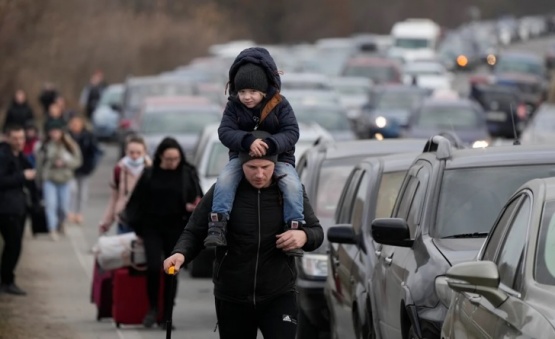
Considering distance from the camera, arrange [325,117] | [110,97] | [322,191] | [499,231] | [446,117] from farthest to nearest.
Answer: [110,97] < [446,117] < [325,117] < [322,191] < [499,231]

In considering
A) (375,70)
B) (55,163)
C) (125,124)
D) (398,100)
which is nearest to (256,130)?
(55,163)

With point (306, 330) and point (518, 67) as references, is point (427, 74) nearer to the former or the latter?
point (518, 67)

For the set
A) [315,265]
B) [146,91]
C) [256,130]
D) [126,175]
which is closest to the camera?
[256,130]

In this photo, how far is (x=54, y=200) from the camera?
24.8 m

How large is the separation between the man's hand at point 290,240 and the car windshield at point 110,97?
126 feet

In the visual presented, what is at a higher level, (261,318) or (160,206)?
(160,206)

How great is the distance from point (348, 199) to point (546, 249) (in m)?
6.28

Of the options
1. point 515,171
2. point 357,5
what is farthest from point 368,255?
point 357,5

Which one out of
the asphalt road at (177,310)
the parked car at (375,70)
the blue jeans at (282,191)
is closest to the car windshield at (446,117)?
the asphalt road at (177,310)

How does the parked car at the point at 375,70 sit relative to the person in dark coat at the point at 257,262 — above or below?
above

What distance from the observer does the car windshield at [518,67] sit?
6353cm

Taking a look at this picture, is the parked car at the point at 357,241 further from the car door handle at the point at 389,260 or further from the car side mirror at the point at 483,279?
the car side mirror at the point at 483,279

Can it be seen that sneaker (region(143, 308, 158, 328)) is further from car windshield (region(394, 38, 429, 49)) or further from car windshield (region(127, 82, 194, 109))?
car windshield (region(394, 38, 429, 49))

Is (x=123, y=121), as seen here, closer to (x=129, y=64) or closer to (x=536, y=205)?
(x=536, y=205)
